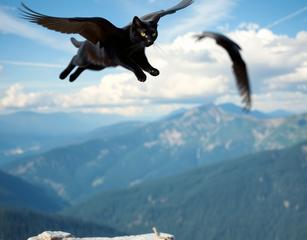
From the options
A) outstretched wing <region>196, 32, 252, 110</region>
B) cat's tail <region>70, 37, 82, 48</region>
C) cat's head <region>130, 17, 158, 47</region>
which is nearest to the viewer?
cat's head <region>130, 17, 158, 47</region>

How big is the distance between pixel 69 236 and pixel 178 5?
1644 cm

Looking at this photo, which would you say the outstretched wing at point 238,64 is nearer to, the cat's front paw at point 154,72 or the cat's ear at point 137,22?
the cat's front paw at point 154,72

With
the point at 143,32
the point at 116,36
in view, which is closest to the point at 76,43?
the point at 116,36

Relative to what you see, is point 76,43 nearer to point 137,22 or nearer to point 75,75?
point 75,75

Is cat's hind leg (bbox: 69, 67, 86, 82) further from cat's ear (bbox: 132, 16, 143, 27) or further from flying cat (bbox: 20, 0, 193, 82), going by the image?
cat's ear (bbox: 132, 16, 143, 27)

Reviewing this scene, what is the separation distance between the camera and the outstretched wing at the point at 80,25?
123 inches

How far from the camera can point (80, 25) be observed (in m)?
3.24

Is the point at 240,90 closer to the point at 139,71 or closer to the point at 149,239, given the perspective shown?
the point at 139,71

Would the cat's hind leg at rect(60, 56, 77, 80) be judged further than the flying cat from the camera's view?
Yes

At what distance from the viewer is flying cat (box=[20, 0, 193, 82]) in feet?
10.3

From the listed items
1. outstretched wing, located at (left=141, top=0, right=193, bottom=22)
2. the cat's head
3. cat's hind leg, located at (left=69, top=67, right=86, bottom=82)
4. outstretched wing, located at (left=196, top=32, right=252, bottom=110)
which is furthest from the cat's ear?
cat's hind leg, located at (left=69, top=67, right=86, bottom=82)

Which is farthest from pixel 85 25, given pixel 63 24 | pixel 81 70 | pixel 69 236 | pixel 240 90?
pixel 69 236

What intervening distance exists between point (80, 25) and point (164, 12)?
0.68 m

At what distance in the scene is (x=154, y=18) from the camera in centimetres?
337
